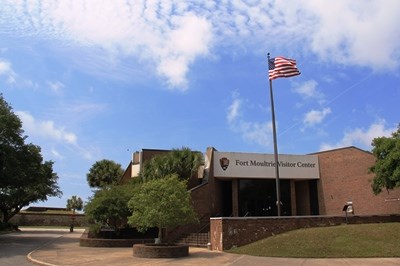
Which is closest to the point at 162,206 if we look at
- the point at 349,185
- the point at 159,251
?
the point at 159,251

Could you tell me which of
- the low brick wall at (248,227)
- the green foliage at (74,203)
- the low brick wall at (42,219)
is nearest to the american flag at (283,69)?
the low brick wall at (248,227)

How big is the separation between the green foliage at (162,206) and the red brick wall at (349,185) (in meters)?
16.3

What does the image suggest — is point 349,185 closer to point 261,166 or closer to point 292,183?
point 292,183

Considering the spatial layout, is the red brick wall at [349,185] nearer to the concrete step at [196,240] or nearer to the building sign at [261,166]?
the building sign at [261,166]

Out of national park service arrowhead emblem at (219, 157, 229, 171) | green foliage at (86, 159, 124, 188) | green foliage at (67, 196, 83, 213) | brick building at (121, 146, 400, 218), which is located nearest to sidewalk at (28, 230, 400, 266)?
brick building at (121, 146, 400, 218)

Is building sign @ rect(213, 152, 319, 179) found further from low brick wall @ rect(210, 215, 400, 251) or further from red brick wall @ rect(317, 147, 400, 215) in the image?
low brick wall @ rect(210, 215, 400, 251)

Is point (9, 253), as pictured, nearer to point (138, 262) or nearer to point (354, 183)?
point (138, 262)

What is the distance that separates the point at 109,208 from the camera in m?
28.3

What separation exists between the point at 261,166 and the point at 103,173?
83.1 feet

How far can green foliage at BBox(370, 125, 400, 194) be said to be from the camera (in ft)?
91.7

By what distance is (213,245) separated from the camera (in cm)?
2461

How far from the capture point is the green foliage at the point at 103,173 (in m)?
56.1

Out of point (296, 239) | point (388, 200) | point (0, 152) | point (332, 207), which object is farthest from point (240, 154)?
point (0, 152)

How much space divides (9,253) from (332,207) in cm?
2534
